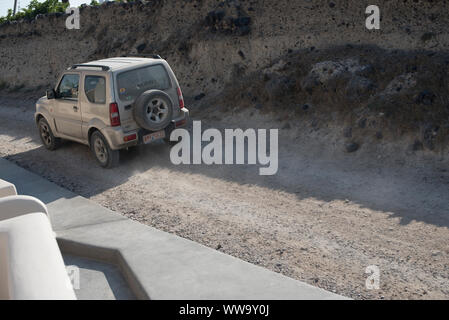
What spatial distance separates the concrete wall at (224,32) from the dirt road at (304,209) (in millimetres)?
3779

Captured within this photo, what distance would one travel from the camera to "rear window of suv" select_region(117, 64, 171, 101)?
8.90 m

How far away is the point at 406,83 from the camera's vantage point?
31.3 feet

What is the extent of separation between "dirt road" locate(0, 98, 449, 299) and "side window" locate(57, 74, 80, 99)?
4.59ft

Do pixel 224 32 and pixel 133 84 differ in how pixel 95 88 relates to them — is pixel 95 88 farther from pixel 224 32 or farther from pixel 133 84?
pixel 224 32

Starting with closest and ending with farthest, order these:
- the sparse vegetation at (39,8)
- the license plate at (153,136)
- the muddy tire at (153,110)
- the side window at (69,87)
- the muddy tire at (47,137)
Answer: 1. the muddy tire at (153,110)
2. the license plate at (153,136)
3. the side window at (69,87)
4. the muddy tire at (47,137)
5. the sparse vegetation at (39,8)

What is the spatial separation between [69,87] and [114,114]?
1767mm

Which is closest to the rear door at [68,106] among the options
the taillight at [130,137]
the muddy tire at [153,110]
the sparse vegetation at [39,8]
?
the taillight at [130,137]

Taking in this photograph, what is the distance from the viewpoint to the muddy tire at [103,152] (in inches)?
365

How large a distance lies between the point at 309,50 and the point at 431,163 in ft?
18.3

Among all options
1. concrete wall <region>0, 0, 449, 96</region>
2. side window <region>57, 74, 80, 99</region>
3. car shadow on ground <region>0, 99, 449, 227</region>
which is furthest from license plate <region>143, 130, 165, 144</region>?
concrete wall <region>0, 0, 449, 96</region>

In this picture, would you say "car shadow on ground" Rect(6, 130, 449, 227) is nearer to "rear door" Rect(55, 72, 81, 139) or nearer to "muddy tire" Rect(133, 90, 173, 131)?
"rear door" Rect(55, 72, 81, 139)

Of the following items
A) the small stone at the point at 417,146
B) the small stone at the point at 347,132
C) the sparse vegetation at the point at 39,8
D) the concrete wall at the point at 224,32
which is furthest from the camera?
the sparse vegetation at the point at 39,8

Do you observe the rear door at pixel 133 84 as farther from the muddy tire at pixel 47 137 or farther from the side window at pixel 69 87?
the muddy tire at pixel 47 137

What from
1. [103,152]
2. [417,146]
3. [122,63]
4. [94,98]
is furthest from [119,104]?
[417,146]
